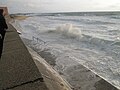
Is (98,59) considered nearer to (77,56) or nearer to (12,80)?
(77,56)

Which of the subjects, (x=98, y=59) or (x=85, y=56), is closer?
(x=98, y=59)

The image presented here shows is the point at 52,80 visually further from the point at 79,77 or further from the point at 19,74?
the point at 79,77

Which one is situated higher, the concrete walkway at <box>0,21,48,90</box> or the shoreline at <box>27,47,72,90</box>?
the concrete walkway at <box>0,21,48,90</box>

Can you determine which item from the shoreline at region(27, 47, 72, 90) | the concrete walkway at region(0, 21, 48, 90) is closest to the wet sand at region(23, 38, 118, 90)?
the shoreline at region(27, 47, 72, 90)

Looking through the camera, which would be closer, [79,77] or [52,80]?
[52,80]

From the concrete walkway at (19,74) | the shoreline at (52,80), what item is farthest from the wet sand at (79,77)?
the concrete walkway at (19,74)

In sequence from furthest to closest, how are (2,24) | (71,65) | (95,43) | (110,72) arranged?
(95,43), (71,65), (110,72), (2,24)

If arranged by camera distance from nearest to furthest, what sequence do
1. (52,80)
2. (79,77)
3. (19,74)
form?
(19,74) < (52,80) < (79,77)

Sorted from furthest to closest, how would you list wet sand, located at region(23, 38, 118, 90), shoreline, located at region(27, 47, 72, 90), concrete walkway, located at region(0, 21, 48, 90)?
1. wet sand, located at region(23, 38, 118, 90)
2. shoreline, located at region(27, 47, 72, 90)
3. concrete walkway, located at region(0, 21, 48, 90)

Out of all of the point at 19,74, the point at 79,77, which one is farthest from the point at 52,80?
the point at 79,77

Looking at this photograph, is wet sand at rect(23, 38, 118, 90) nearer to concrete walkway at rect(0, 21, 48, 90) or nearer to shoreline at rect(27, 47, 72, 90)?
shoreline at rect(27, 47, 72, 90)

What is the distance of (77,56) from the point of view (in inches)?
388

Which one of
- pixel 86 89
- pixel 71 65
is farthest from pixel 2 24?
pixel 86 89

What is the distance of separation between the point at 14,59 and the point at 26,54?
38 centimetres
